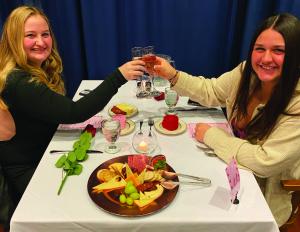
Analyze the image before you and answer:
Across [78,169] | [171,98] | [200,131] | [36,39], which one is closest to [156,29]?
[171,98]

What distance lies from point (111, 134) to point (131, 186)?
0.98 ft

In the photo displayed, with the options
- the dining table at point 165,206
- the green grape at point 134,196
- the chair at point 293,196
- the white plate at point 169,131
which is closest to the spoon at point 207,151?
the dining table at point 165,206

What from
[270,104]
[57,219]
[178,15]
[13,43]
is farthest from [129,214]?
[178,15]

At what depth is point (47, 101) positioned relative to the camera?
4.35ft

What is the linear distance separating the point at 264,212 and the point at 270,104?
45 centimetres

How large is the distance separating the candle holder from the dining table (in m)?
0.02

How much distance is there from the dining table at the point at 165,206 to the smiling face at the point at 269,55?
0.40 m

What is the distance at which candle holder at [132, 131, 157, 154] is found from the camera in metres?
1.31

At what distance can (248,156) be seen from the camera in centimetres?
120

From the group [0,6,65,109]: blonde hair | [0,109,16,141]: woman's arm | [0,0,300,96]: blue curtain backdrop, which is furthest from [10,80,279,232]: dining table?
[0,0,300,96]: blue curtain backdrop

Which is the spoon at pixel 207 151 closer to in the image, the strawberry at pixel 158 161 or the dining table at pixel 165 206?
the dining table at pixel 165 206

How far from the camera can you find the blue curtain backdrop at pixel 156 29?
2.19 m

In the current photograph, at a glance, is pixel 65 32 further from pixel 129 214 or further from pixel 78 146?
pixel 129 214

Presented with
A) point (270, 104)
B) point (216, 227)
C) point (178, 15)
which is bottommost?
point (216, 227)
